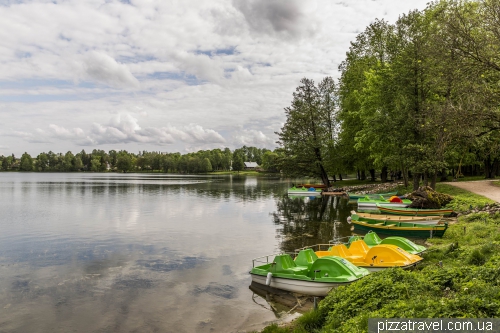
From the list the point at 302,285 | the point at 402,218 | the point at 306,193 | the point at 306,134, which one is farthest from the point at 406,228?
the point at 306,134

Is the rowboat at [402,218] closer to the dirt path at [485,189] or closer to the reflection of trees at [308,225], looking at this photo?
the reflection of trees at [308,225]

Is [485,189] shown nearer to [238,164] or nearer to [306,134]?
[306,134]

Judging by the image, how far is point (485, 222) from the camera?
1959 cm

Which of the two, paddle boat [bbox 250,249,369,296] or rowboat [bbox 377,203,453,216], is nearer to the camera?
paddle boat [bbox 250,249,369,296]

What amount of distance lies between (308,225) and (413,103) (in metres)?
16.0

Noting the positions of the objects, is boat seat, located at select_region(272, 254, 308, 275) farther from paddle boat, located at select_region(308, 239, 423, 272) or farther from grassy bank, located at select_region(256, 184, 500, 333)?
grassy bank, located at select_region(256, 184, 500, 333)

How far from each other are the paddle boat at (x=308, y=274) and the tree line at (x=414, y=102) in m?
8.28

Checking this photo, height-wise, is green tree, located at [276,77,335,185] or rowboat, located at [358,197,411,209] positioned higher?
green tree, located at [276,77,335,185]

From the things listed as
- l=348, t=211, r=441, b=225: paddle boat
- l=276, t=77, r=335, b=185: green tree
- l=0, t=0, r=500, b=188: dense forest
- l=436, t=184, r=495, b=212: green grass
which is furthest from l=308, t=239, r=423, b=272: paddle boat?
l=276, t=77, r=335, b=185: green tree

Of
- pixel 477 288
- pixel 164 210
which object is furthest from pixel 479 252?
pixel 164 210

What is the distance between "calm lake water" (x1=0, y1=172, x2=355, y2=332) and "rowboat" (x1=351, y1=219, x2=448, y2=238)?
162cm

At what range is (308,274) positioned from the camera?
13.0m

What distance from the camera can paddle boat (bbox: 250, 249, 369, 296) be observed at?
1205 cm

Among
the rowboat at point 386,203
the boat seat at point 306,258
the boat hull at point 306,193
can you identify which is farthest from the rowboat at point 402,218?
the boat hull at point 306,193
